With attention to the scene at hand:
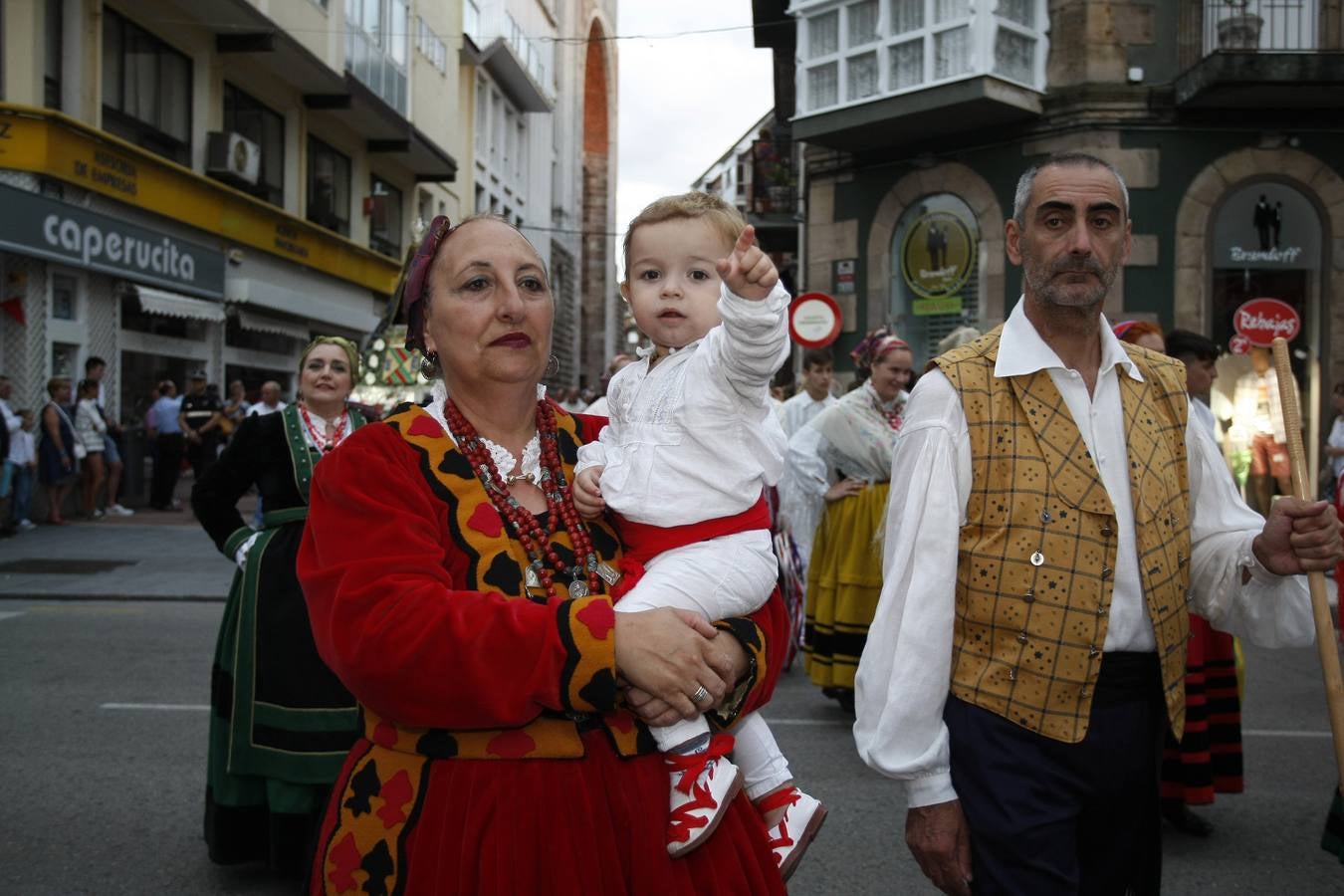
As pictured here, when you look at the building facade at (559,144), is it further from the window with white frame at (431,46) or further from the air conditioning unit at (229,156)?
the air conditioning unit at (229,156)

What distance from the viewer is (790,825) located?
2.21 meters

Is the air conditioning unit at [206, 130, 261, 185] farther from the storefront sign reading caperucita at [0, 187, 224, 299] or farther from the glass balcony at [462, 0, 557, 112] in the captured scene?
the glass balcony at [462, 0, 557, 112]

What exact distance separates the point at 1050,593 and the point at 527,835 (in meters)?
1.18

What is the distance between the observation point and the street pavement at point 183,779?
4320mm

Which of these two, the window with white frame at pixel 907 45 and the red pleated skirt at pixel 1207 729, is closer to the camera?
the red pleated skirt at pixel 1207 729

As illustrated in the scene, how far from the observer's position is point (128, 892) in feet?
13.7

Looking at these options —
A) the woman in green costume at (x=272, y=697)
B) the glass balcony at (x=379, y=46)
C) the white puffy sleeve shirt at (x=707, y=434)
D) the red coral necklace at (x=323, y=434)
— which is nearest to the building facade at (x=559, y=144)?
the glass balcony at (x=379, y=46)

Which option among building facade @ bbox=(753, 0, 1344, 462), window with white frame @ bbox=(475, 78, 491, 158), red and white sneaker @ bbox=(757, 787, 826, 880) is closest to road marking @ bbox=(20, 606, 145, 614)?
red and white sneaker @ bbox=(757, 787, 826, 880)

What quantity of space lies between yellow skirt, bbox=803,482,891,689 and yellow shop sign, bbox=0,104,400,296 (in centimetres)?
1183

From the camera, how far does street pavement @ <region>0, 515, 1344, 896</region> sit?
432 cm

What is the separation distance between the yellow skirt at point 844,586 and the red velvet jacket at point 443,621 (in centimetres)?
458

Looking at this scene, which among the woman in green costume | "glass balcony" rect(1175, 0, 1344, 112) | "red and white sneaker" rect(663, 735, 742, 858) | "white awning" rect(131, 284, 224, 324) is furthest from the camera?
"glass balcony" rect(1175, 0, 1344, 112)

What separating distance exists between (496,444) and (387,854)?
722 mm

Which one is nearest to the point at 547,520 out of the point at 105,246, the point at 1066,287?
the point at 1066,287
